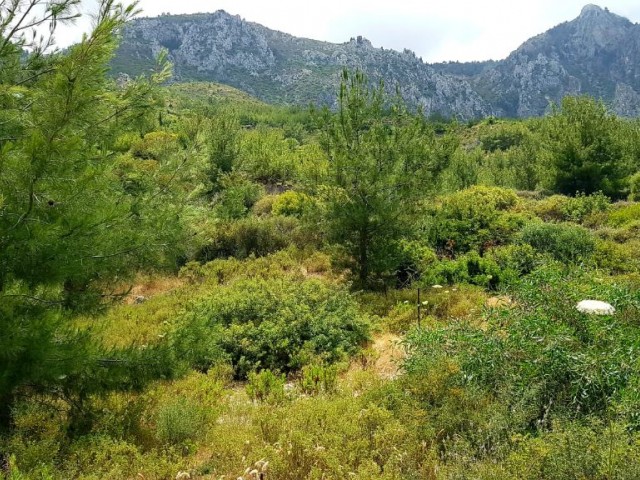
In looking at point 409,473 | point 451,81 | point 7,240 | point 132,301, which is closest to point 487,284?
point 409,473

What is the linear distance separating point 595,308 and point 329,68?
16849 centimetres

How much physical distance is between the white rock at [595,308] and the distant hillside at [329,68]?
117002 millimetres

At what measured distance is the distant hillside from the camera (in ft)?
458

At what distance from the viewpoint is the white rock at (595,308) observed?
15.4 feet

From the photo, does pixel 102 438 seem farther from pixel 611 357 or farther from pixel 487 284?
pixel 487 284

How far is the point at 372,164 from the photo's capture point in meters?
9.57

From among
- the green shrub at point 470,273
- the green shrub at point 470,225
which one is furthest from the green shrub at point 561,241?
the green shrub at point 470,273

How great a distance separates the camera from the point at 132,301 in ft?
34.4

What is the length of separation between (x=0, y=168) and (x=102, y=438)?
2.53 m

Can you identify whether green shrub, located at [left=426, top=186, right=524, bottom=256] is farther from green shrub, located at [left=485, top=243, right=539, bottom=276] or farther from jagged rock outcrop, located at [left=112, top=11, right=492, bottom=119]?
jagged rock outcrop, located at [left=112, top=11, right=492, bottom=119]

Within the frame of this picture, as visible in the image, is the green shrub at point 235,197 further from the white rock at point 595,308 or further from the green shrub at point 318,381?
A: the white rock at point 595,308

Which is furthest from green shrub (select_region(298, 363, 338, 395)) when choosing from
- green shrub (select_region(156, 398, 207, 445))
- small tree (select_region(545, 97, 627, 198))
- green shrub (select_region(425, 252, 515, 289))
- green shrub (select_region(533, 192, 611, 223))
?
small tree (select_region(545, 97, 627, 198))

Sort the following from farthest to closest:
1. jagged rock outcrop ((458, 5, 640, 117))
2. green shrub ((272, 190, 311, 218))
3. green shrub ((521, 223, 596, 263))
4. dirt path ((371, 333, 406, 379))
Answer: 1. jagged rock outcrop ((458, 5, 640, 117))
2. green shrub ((272, 190, 311, 218))
3. green shrub ((521, 223, 596, 263))
4. dirt path ((371, 333, 406, 379))

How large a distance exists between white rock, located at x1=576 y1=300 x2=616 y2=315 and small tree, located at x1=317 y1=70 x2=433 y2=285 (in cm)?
521
